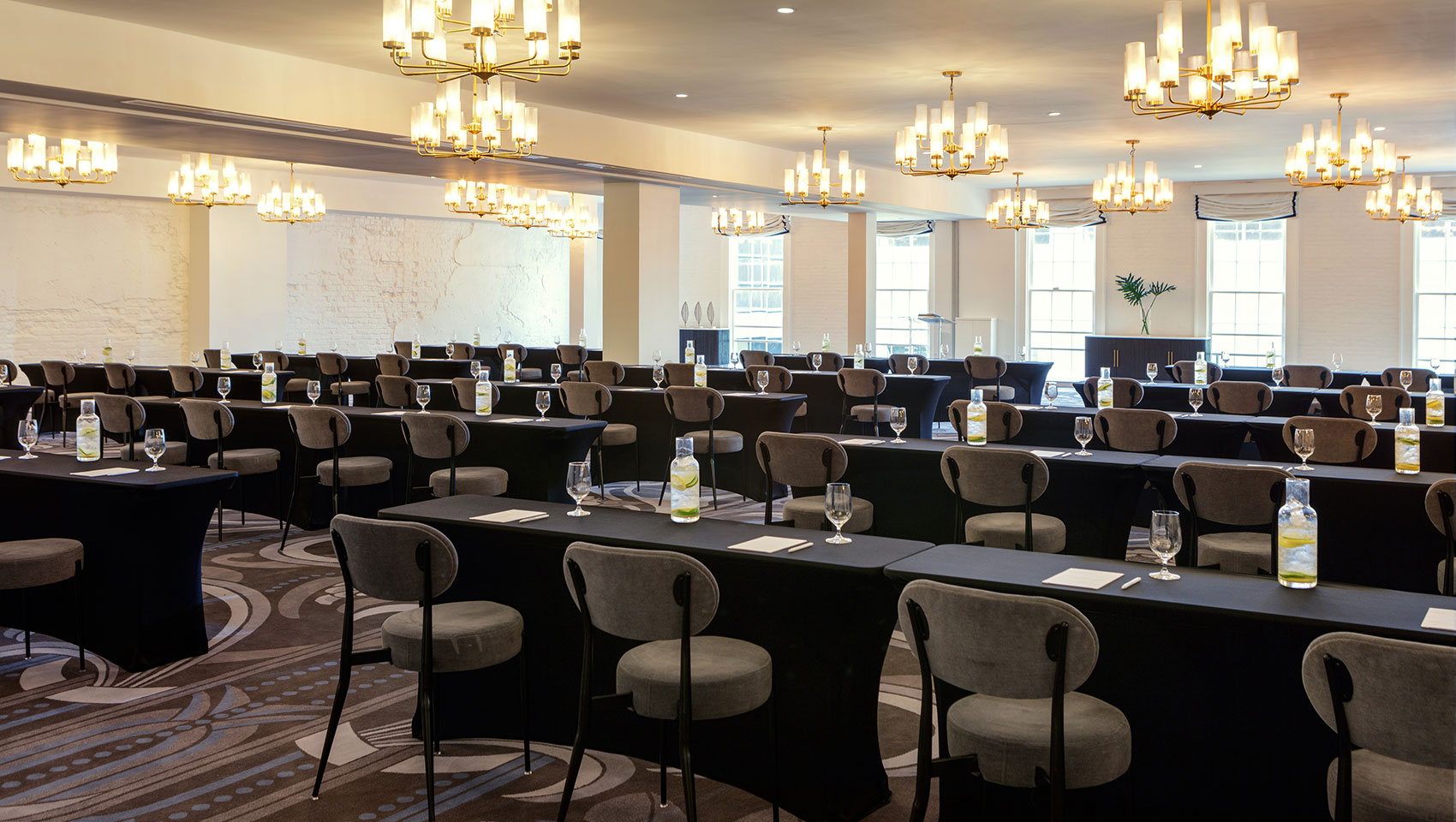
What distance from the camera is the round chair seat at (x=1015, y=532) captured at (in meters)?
5.05

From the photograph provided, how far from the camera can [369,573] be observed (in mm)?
3355

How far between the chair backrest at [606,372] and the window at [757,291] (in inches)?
386

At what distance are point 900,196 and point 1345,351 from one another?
6491 mm

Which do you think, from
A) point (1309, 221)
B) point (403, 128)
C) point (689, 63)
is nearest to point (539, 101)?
point (403, 128)

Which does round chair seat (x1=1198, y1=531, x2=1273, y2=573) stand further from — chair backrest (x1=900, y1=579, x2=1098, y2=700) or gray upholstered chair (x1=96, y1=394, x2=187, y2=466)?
gray upholstered chair (x1=96, y1=394, x2=187, y2=466)

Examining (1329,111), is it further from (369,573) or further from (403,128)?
(369,573)

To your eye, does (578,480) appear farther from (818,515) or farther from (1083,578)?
(818,515)

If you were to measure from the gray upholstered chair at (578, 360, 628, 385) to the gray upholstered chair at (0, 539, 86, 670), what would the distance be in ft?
18.5

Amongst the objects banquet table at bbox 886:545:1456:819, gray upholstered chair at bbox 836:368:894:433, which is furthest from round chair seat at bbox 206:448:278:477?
banquet table at bbox 886:545:1456:819

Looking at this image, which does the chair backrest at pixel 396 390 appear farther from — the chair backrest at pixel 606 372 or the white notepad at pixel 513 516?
the white notepad at pixel 513 516

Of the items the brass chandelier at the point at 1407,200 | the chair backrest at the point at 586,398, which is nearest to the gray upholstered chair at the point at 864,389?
the chair backrest at the point at 586,398

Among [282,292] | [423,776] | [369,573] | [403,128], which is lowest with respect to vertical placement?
[423,776]

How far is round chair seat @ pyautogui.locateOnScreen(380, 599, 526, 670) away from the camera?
341 centimetres

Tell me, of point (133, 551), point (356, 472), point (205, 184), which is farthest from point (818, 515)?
point (205, 184)
